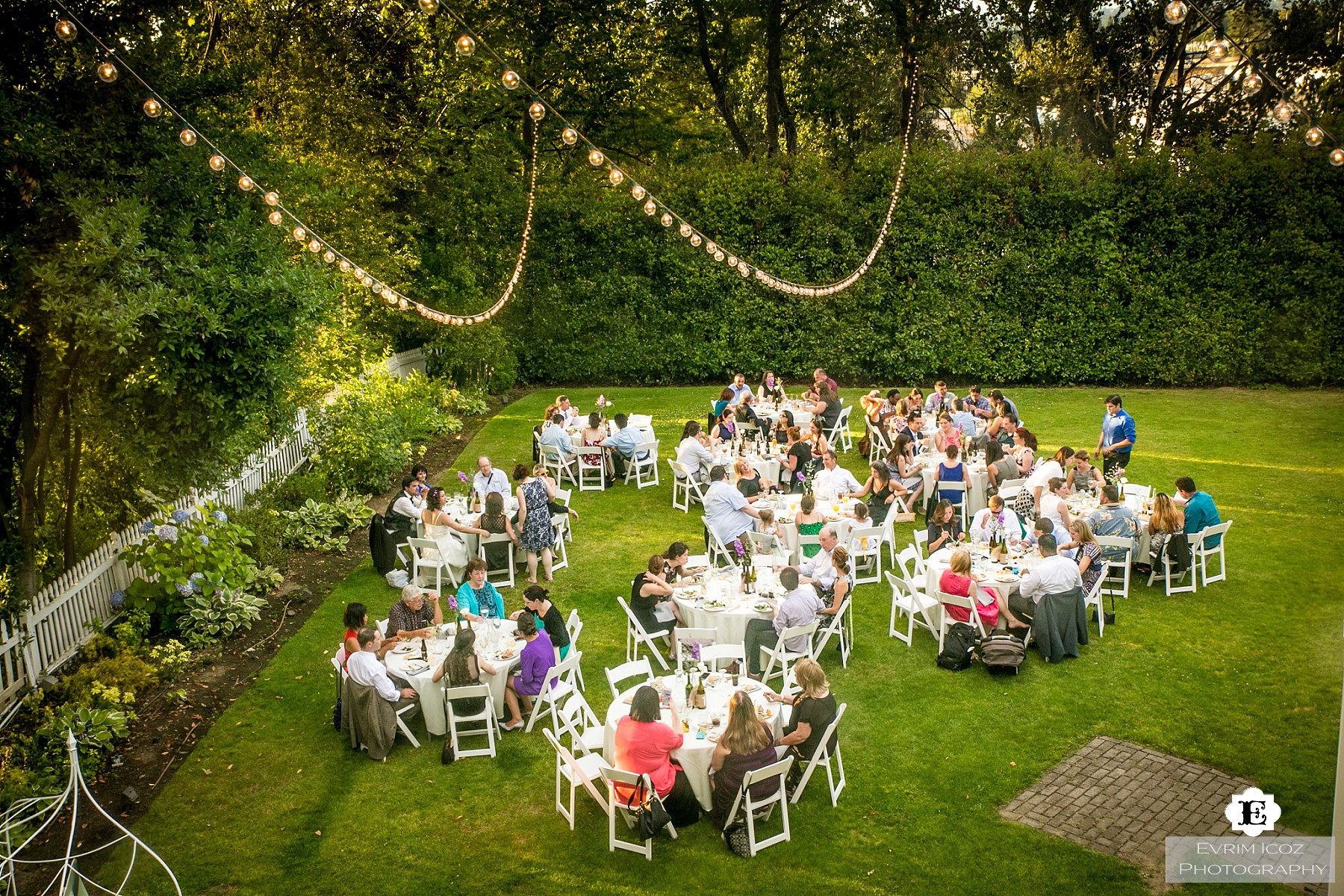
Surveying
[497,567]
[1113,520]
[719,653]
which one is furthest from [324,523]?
[1113,520]

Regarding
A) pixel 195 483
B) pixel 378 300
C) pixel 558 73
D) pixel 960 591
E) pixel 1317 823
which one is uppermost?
pixel 558 73

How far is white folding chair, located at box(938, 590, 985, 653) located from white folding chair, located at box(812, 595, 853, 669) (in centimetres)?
95

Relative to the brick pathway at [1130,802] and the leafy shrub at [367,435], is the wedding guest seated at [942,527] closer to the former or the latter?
the brick pathway at [1130,802]

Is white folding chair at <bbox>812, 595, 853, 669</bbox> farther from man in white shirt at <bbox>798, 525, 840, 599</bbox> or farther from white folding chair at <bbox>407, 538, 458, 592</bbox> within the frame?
white folding chair at <bbox>407, 538, 458, 592</bbox>

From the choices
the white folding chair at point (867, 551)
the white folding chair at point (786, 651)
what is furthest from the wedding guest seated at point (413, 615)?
the white folding chair at point (867, 551)

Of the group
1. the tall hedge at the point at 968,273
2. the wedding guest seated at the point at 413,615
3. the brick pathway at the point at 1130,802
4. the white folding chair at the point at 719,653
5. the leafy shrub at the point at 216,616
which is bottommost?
the brick pathway at the point at 1130,802

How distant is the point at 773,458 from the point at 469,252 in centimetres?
1249

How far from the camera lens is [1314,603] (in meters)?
10.9

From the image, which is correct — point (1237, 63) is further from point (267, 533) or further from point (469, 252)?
point (267, 533)

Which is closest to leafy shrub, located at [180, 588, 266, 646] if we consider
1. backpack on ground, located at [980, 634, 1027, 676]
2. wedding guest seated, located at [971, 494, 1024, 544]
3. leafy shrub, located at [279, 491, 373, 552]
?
leafy shrub, located at [279, 491, 373, 552]

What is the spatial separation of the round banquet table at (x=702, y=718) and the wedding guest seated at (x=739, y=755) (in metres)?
0.17

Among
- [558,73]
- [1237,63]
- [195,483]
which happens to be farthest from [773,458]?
[1237,63]

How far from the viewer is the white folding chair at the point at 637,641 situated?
940 cm

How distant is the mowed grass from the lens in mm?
6824
